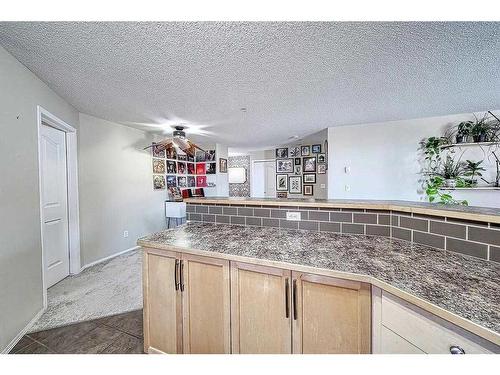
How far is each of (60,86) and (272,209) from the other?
94.8 inches

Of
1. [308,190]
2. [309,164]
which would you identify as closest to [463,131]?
[309,164]

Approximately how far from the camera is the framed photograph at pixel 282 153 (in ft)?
17.6

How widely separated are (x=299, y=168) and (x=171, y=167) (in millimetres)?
2970

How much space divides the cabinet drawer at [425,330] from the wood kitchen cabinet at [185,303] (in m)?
0.71

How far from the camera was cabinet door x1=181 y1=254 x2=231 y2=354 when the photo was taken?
3.53 feet

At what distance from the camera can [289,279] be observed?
0.94 meters

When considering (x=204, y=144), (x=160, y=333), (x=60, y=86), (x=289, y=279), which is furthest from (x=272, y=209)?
(x=204, y=144)

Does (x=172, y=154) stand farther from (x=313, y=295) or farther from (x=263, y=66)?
(x=313, y=295)

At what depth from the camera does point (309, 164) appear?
182 inches

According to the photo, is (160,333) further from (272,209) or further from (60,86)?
(60,86)

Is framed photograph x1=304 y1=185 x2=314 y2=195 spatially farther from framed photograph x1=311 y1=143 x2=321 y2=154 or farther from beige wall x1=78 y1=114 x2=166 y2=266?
beige wall x1=78 y1=114 x2=166 y2=266

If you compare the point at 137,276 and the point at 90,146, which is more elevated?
the point at 90,146

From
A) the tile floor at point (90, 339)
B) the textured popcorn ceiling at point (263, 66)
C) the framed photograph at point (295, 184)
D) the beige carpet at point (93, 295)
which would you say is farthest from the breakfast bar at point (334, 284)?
the framed photograph at point (295, 184)

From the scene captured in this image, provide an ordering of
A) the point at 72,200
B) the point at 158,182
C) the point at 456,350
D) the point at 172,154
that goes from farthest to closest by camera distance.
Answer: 1. the point at 172,154
2. the point at 158,182
3. the point at 72,200
4. the point at 456,350
